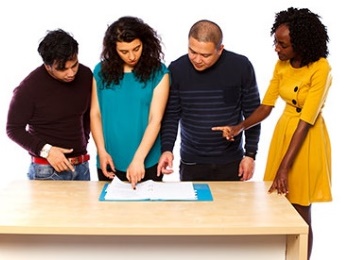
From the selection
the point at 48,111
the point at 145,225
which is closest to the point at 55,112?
the point at 48,111

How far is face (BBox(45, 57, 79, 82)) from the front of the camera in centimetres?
234

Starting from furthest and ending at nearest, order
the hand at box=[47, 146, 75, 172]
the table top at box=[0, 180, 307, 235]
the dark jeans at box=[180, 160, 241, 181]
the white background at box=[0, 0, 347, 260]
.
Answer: the white background at box=[0, 0, 347, 260], the dark jeans at box=[180, 160, 241, 181], the hand at box=[47, 146, 75, 172], the table top at box=[0, 180, 307, 235]

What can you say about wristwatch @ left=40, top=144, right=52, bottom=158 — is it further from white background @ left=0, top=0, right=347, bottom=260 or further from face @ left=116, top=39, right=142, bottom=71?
white background @ left=0, top=0, right=347, bottom=260

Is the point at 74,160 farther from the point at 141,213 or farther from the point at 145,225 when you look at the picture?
the point at 145,225

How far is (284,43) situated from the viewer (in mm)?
2334

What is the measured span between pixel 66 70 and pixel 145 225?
2.56 feet

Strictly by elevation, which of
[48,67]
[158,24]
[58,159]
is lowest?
[58,159]

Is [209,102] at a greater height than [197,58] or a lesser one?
lesser

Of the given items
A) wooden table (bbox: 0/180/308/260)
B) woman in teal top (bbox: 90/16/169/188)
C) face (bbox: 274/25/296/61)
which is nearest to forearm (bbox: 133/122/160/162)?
woman in teal top (bbox: 90/16/169/188)

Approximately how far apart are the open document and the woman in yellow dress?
288mm

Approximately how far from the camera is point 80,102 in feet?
8.23

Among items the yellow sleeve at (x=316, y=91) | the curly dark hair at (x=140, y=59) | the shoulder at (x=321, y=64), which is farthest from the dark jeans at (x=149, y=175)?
the shoulder at (x=321, y=64)

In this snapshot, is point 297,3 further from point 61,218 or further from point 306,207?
point 61,218

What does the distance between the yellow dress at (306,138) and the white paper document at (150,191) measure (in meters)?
0.45
